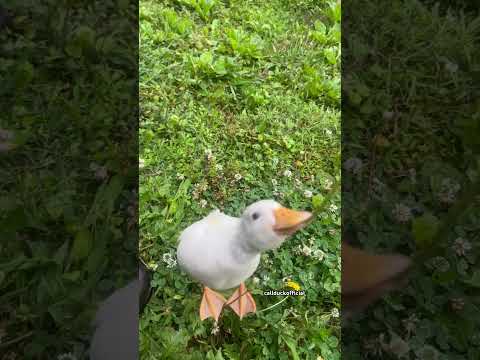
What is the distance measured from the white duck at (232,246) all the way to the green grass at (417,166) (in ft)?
0.63

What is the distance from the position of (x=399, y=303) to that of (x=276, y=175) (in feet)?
0.97

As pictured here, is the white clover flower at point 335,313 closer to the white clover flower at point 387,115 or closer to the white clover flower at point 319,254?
the white clover flower at point 319,254

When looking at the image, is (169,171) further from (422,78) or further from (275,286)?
(422,78)

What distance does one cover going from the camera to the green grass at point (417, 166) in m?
0.75

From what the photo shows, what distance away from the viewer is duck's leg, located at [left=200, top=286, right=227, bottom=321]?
0.75 metres

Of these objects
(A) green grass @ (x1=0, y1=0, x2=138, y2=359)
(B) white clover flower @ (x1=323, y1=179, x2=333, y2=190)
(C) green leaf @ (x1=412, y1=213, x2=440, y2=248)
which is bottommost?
(A) green grass @ (x1=0, y1=0, x2=138, y2=359)

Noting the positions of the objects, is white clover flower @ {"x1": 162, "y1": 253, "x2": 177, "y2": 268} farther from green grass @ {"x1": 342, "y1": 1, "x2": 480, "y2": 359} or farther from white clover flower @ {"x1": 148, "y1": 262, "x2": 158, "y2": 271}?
green grass @ {"x1": 342, "y1": 1, "x2": 480, "y2": 359}

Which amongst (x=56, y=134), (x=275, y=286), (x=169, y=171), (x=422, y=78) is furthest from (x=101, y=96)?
Answer: (x=422, y=78)

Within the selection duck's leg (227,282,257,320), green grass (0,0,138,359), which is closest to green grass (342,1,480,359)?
duck's leg (227,282,257,320)

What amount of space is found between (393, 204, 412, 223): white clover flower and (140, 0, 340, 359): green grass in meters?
0.14

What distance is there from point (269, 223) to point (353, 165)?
308 millimetres

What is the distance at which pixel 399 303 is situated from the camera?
2.52ft

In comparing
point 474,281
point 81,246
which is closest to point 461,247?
point 474,281

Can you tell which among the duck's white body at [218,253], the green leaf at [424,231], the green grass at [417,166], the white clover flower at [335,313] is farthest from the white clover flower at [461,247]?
the duck's white body at [218,253]
